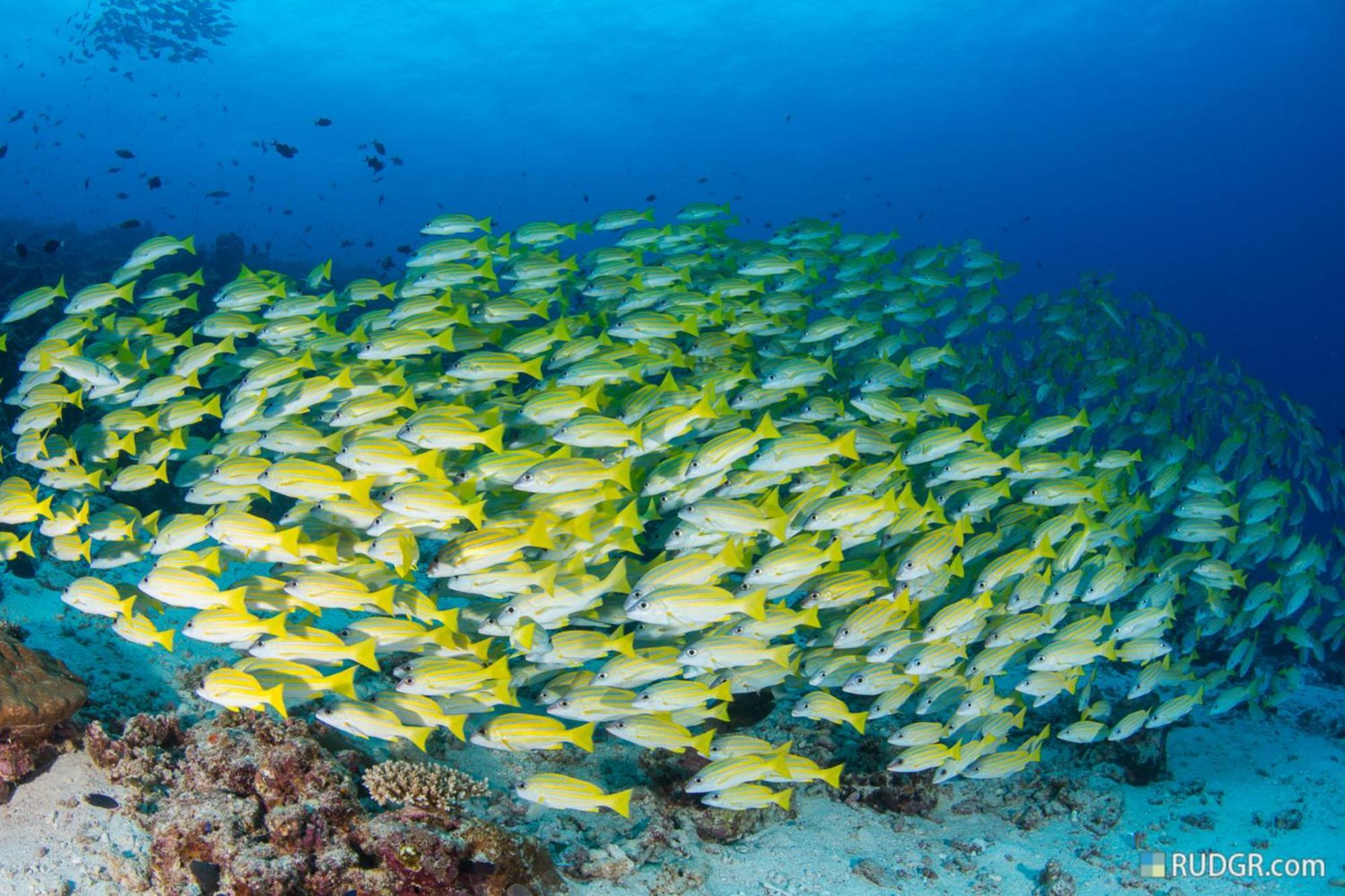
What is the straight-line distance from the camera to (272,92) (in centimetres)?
7669

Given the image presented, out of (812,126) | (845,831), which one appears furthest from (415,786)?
(812,126)

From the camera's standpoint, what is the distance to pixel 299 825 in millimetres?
4301

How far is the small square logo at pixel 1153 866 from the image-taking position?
6.16m

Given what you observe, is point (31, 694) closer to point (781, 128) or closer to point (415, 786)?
point (415, 786)

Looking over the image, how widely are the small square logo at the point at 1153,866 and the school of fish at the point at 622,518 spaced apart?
1.07 metres

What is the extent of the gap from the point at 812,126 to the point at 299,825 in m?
77.8

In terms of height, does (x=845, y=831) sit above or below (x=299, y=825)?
below

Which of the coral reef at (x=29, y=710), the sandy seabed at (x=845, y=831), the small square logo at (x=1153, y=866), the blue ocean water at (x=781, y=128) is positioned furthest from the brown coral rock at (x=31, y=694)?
the blue ocean water at (x=781, y=128)

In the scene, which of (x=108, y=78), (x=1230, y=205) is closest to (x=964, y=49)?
(x=1230, y=205)

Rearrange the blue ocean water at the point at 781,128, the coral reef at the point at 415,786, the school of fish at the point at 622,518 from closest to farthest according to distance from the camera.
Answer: the coral reef at the point at 415,786 → the school of fish at the point at 622,518 → the blue ocean water at the point at 781,128

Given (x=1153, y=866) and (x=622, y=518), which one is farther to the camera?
(x=1153, y=866)

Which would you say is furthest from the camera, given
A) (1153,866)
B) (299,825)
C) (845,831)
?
(845,831)

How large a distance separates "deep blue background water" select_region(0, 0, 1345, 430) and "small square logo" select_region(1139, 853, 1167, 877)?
95.8ft

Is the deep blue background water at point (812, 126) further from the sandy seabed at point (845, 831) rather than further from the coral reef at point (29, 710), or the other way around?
the coral reef at point (29, 710)
